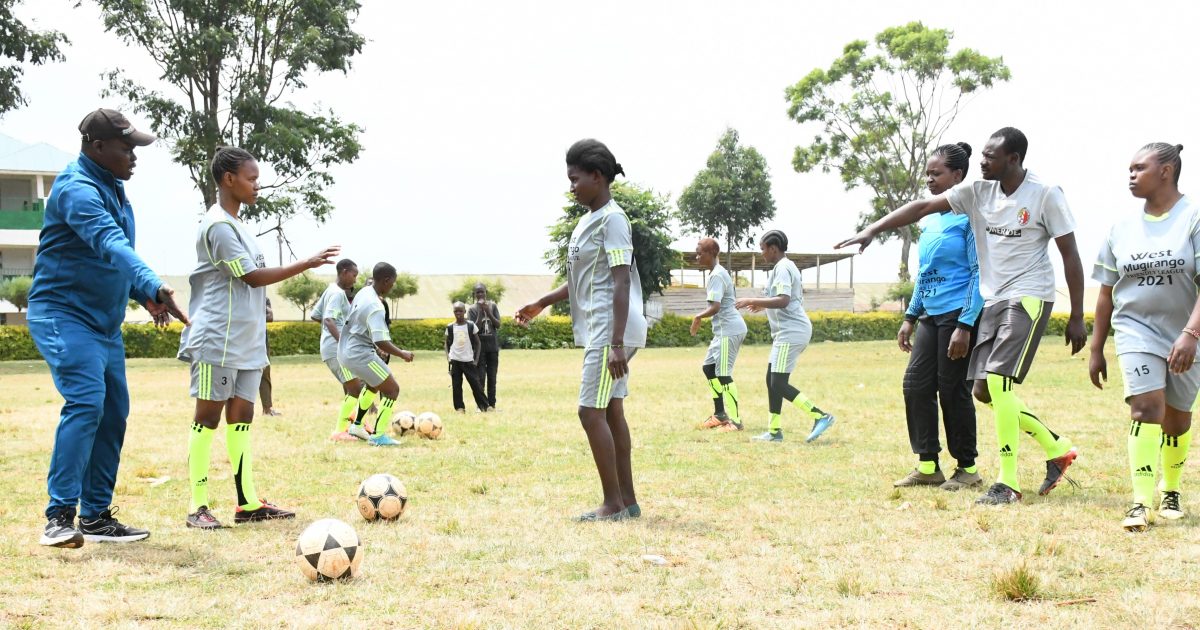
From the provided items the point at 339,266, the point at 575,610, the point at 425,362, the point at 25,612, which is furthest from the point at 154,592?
the point at 425,362

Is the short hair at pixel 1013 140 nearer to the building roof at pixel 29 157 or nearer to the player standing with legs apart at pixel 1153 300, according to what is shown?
the player standing with legs apart at pixel 1153 300

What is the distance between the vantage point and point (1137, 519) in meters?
5.36

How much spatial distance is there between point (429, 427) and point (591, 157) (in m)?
6.00

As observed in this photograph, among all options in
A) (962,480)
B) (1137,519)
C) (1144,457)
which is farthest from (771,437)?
(1137,519)

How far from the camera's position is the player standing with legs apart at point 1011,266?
20.3 ft

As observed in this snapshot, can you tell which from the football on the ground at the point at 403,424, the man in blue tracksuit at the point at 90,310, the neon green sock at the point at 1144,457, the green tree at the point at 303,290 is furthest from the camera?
the green tree at the point at 303,290

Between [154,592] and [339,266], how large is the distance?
736cm

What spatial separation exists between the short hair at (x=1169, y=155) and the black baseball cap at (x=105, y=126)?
5840 mm

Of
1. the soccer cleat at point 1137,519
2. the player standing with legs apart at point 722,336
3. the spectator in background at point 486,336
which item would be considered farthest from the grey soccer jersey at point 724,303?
the soccer cleat at point 1137,519

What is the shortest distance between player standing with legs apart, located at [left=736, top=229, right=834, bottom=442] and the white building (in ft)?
153

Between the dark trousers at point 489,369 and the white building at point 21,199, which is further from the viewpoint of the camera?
the white building at point 21,199

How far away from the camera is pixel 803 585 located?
433 cm

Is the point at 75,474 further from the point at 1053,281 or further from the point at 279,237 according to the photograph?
the point at 279,237

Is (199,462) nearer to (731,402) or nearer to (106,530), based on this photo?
(106,530)
